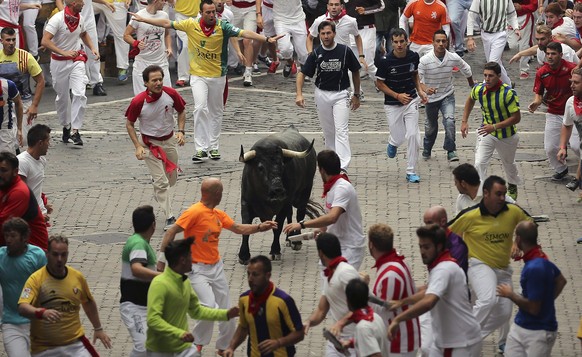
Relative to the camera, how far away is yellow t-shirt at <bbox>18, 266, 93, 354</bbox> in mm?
11484

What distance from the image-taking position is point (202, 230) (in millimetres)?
12766

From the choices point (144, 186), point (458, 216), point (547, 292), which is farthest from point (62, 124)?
point (547, 292)

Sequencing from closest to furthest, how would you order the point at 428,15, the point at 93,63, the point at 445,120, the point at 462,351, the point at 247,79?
the point at 462,351 < the point at 445,120 < the point at 428,15 < the point at 93,63 < the point at 247,79

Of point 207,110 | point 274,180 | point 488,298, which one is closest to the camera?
point 488,298

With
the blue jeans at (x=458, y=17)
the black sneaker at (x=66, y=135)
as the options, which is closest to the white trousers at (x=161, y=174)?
the black sneaker at (x=66, y=135)

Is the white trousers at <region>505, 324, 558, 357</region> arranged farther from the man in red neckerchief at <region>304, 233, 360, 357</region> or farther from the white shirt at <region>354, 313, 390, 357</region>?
the white shirt at <region>354, 313, 390, 357</region>

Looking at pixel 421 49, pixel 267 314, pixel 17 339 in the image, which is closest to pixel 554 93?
pixel 421 49

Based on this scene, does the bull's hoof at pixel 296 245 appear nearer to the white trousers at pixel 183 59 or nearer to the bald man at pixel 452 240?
the bald man at pixel 452 240

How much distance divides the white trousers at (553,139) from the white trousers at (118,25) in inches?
386

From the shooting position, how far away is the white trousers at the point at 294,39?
84.1 ft

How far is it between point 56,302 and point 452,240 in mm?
3406

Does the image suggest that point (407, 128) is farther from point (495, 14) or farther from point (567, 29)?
point (495, 14)

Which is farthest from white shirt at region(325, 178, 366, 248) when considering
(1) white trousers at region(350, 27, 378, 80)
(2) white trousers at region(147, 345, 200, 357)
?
(1) white trousers at region(350, 27, 378, 80)

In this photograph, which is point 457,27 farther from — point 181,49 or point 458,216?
point 458,216
